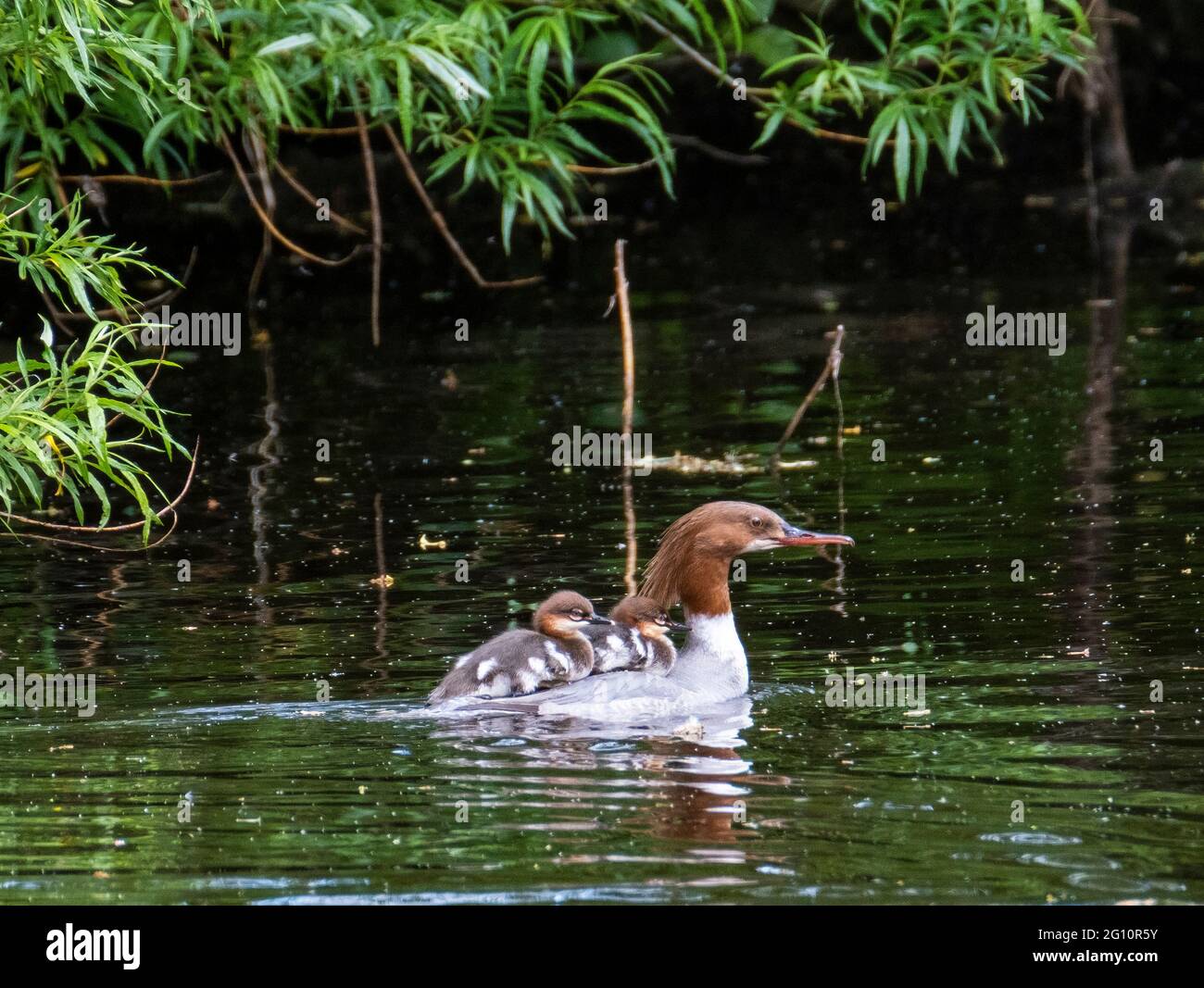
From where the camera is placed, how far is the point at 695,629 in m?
8.45

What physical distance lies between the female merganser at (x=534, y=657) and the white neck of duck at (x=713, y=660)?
0.34 meters

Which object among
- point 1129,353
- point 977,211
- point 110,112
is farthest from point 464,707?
point 977,211

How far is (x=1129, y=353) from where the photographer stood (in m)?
16.3

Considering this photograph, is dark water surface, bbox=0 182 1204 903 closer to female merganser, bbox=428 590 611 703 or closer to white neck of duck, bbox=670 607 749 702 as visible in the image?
white neck of duck, bbox=670 607 749 702

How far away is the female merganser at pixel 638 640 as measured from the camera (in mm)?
8461

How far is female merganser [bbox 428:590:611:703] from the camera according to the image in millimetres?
7922

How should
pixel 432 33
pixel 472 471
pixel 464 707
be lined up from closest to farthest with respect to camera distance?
1. pixel 464 707
2. pixel 432 33
3. pixel 472 471

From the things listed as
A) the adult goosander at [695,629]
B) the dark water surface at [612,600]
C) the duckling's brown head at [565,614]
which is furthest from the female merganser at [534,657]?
the dark water surface at [612,600]

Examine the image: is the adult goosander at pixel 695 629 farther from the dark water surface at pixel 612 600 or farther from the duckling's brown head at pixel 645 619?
the dark water surface at pixel 612 600

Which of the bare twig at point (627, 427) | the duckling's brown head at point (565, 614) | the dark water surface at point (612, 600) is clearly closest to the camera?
the dark water surface at point (612, 600)

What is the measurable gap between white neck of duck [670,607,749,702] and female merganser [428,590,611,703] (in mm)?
339

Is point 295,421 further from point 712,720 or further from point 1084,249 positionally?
point 1084,249

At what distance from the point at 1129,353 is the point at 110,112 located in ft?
25.4

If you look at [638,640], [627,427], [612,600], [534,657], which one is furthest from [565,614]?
[627,427]
